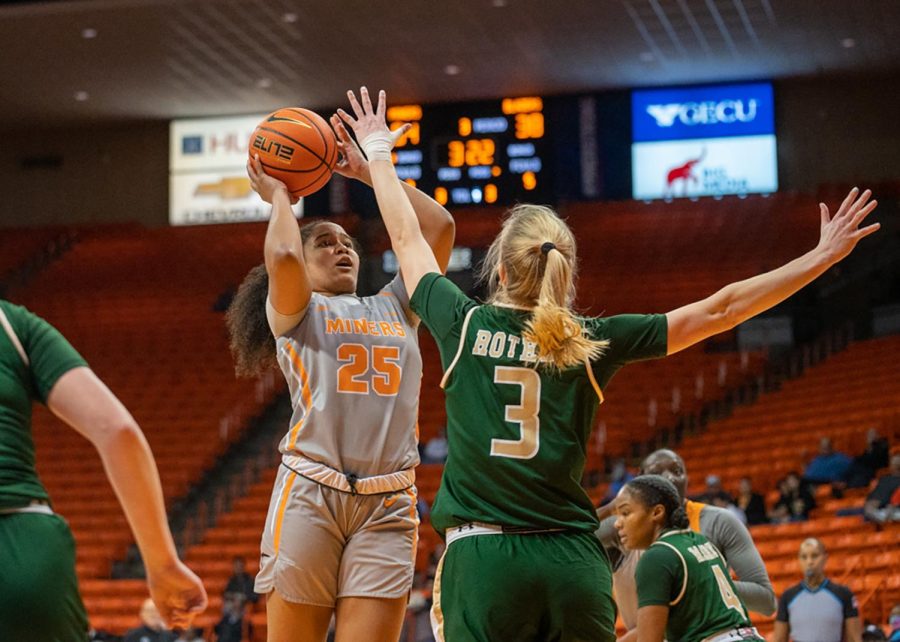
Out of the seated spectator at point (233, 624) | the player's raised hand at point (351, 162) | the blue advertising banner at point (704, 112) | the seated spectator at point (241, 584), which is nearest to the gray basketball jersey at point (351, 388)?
the player's raised hand at point (351, 162)

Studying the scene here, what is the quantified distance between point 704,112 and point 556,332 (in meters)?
17.1

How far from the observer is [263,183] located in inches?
168

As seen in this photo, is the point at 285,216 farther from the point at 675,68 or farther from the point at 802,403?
the point at 675,68

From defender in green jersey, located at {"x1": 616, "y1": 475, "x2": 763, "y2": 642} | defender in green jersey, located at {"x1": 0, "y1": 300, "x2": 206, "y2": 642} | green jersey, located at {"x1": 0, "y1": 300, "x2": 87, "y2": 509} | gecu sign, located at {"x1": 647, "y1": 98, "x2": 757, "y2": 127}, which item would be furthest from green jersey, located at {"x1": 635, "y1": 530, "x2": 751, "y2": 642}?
gecu sign, located at {"x1": 647, "y1": 98, "x2": 757, "y2": 127}

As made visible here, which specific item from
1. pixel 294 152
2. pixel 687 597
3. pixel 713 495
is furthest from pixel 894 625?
pixel 294 152

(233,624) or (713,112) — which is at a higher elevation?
(713,112)

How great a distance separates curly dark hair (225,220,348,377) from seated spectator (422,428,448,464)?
11493 millimetres

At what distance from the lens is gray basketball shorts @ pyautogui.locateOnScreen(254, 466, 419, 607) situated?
13.0 feet

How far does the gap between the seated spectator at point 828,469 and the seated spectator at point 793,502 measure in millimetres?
340

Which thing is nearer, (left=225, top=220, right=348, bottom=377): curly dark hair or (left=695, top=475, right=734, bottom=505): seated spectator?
(left=225, top=220, right=348, bottom=377): curly dark hair

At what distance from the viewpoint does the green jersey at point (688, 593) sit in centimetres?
456

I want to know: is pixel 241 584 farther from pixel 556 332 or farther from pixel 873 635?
pixel 556 332

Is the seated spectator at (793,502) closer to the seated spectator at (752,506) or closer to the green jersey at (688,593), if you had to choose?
the seated spectator at (752,506)

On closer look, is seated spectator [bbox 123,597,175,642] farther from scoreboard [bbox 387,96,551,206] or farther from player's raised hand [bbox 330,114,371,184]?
scoreboard [bbox 387,96,551,206]
